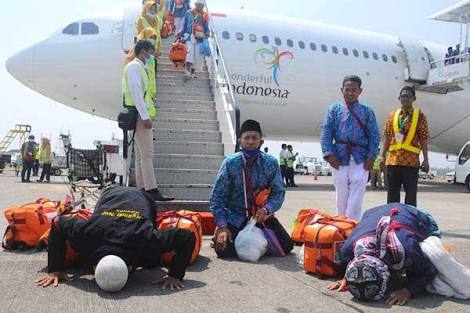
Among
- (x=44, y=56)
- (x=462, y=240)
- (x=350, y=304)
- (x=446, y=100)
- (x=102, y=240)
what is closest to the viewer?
(x=350, y=304)

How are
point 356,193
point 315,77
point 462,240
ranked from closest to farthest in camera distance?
point 356,193 → point 462,240 → point 315,77

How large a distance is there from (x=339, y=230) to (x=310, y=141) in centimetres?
1419

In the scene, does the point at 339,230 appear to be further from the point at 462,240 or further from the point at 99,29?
the point at 99,29

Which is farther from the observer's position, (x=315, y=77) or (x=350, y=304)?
(x=315, y=77)

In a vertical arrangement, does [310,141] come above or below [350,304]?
above

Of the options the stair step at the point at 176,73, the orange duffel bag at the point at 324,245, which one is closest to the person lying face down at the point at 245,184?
the orange duffel bag at the point at 324,245

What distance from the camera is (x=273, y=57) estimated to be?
566 inches

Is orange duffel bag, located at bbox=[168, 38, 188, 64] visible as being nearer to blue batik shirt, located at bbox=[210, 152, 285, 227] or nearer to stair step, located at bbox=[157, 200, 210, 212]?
stair step, located at bbox=[157, 200, 210, 212]

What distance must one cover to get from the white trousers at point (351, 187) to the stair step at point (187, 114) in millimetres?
3748

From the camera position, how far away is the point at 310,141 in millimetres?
18156

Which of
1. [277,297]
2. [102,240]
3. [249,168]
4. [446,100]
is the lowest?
[277,297]

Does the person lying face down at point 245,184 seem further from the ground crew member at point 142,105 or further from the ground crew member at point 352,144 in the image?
the ground crew member at point 142,105

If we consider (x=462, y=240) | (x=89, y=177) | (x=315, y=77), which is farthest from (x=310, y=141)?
(x=462, y=240)

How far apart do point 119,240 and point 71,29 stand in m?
11.0
